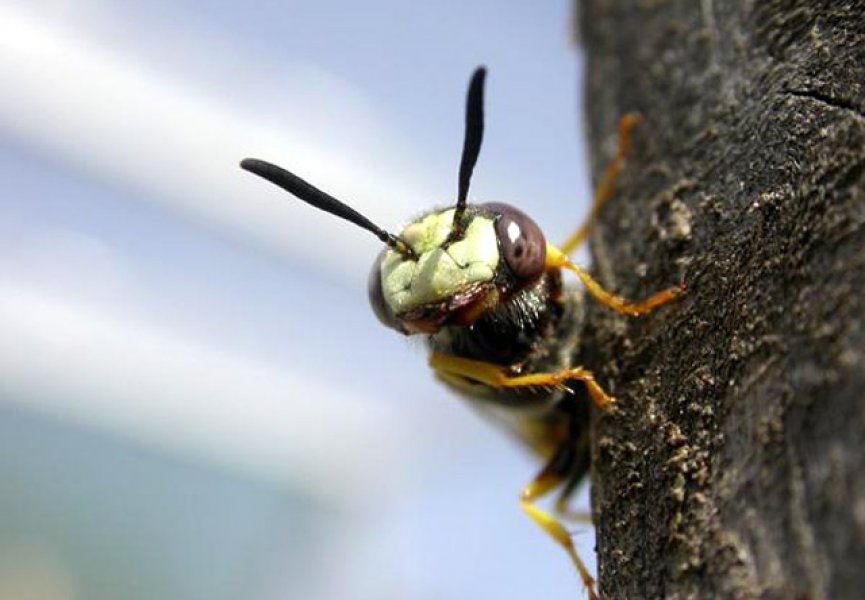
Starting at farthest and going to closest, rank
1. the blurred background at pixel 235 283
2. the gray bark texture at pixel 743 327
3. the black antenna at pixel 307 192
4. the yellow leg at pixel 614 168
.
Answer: the blurred background at pixel 235 283 < the yellow leg at pixel 614 168 < the black antenna at pixel 307 192 < the gray bark texture at pixel 743 327

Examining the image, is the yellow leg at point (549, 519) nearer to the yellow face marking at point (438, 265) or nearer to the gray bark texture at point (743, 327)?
the gray bark texture at point (743, 327)

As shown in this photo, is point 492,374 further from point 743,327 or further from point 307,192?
point 743,327

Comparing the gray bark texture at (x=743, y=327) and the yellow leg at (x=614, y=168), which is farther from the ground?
the yellow leg at (x=614, y=168)

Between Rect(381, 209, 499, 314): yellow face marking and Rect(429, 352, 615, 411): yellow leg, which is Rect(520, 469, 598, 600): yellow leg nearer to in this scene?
Rect(429, 352, 615, 411): yellow leg

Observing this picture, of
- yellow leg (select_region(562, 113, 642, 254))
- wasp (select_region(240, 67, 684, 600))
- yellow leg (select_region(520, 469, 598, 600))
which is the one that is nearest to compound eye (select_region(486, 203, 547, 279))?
wasp (select_region(240, 67, 684, 600))

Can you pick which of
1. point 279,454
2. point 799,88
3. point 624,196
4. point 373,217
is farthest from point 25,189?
point 799,88

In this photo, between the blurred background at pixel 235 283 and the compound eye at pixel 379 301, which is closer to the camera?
the compound eye at pixel 379 301

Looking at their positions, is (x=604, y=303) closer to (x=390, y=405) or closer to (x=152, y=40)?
(x=152, y=40)

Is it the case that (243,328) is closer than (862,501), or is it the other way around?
(862,501)

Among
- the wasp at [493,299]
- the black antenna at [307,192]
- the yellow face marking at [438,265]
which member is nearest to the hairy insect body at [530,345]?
the wasp at [493,299]
